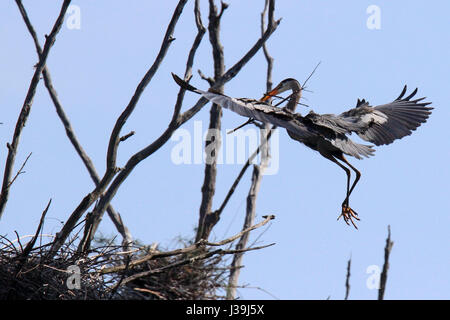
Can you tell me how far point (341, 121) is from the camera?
346 inches

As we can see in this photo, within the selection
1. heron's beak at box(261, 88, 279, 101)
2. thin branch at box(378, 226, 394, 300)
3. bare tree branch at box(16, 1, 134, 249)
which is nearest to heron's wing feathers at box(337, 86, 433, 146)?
heron's beak at box(261, 88, 279, 101)

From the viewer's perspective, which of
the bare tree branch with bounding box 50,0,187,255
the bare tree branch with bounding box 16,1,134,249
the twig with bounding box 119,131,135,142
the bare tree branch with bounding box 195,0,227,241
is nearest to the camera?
the twig with bounding box 119,131,135,142

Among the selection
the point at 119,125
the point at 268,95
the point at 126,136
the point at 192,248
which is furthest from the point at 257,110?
the point at 119,125

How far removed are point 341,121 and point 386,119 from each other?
35.3 inches

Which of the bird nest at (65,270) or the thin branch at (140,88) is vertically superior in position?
the thin branch at (140,88)

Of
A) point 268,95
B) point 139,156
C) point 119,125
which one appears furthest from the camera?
point 139,156

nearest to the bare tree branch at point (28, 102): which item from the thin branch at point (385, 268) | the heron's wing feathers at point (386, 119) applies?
the heron's wing feathers at point (386, 119)

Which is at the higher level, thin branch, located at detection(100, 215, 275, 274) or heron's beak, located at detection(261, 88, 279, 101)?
heron's beak, located at detection(261, 88, 279, 101)

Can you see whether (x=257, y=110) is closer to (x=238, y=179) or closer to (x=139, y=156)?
(x=139, y=156)

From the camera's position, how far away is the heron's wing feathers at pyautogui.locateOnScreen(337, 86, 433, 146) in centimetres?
908

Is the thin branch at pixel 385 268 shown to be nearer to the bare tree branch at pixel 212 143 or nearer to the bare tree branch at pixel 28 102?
the bare tree branch at pixel 28 102

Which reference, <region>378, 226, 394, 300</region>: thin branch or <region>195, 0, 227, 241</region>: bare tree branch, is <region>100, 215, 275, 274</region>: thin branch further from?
<region>195, 0, 227, 241</region>: bare tree branch

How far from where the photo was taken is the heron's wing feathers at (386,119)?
29.8 feet
